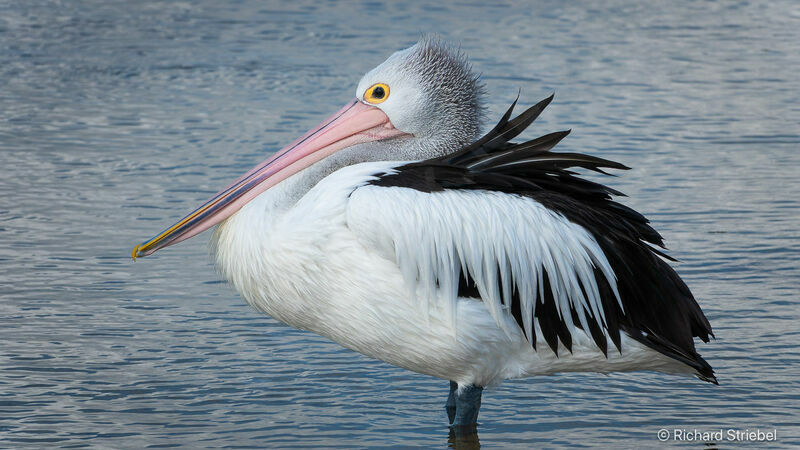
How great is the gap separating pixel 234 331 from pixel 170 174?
2.27 m

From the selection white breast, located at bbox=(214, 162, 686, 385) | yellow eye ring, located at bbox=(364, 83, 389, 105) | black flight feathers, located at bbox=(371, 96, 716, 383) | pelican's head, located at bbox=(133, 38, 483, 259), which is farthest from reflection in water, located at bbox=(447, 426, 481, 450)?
yellow eye ring, located at bbox=(364, 83, 389, 105)

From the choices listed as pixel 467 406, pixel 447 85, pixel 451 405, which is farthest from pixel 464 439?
pixel 447 85

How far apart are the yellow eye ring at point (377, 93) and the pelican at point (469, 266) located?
1.38ft

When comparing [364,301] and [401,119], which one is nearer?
[364,301]

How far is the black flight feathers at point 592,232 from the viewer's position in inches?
168

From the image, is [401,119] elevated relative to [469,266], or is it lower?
elevated

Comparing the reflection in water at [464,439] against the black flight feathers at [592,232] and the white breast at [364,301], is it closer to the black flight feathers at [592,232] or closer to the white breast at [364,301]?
the white breast at [364,301]

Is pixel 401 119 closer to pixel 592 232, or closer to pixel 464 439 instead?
pixel 592 232

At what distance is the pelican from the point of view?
4.16 metres

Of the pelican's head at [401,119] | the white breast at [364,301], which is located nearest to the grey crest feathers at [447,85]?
the pelican's head at [401,119]

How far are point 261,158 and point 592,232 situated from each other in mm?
3842

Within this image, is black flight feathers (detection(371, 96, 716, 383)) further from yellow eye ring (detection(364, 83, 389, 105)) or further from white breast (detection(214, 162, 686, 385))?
yellow eye ring (detection(364, 83, 389, 105))

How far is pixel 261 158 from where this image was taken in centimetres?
781

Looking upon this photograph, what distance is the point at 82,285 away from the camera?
5.83 metres
